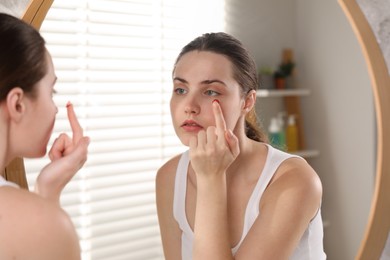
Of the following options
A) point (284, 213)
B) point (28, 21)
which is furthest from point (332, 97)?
point (28, 21)

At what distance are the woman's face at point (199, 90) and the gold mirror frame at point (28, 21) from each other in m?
0.19

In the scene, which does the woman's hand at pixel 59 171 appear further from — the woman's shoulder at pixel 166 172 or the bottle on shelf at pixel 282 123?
the bottle on shelf at pixel 282 123

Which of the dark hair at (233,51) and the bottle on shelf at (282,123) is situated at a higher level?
the dark hair at (233,51)

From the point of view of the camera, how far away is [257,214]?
705 millimetres

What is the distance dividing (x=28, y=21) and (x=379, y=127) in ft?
1.58

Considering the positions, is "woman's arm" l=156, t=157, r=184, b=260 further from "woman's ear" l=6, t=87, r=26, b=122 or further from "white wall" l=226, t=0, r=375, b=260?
"woman's ear" l=6, t=87, r=26, b=122

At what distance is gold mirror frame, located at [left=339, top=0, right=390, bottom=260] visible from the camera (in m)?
0.69

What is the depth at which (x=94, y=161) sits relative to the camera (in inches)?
42.9

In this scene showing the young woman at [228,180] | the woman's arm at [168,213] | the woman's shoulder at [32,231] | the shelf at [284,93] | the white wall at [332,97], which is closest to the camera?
the woman's shoulder at [32,231]

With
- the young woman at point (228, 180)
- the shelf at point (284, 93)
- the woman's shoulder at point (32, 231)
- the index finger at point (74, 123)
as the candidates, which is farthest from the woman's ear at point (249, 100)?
the shelf at point (284, 93)

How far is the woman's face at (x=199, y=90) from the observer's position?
0.66 meters

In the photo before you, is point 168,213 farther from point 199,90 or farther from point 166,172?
point 199,90

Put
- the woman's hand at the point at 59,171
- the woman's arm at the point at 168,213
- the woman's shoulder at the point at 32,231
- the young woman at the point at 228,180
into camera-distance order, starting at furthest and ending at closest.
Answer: the woman's arm at the point at 168,213
the young woman at the point at 228,180
the woman's hand at the point at 59,171
the woman's shoulder at the point at 32,231

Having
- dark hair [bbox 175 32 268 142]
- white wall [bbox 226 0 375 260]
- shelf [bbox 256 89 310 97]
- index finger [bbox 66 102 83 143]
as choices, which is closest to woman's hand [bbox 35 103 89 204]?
index finger [bbox 66 102 83 143]
